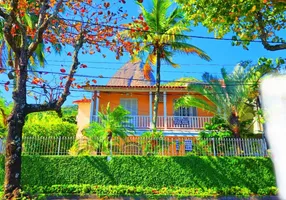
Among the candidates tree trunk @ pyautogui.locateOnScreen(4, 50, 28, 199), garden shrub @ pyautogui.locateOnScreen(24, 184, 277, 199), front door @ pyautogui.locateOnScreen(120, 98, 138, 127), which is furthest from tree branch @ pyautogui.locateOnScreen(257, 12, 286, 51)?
front door @ pyautogui.locateOnScreen(120, 98, 138, 127)

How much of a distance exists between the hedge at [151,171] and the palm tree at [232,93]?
9.97 ft

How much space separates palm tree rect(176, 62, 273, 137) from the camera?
49.1ft

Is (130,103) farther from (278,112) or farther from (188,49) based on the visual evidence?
(278,112)

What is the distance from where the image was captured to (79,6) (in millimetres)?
8734

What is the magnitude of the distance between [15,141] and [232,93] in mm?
12352

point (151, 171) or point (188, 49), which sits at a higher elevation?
point (188, 49)

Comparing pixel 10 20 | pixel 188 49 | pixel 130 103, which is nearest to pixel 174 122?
pixel 130 103

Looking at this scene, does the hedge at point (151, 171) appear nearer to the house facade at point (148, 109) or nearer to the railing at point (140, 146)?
the railing at point (140, 146)

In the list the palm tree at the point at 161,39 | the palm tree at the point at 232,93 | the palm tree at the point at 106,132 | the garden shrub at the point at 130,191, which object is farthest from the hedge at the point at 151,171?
the palm tree at the point at 161,39

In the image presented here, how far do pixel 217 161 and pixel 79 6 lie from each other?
9069mm

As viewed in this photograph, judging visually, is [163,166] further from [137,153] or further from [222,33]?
[222,33]

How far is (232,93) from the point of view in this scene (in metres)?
15.4

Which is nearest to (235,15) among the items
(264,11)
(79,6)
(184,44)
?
(264,11)

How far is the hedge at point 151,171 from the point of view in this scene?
38.4ft
